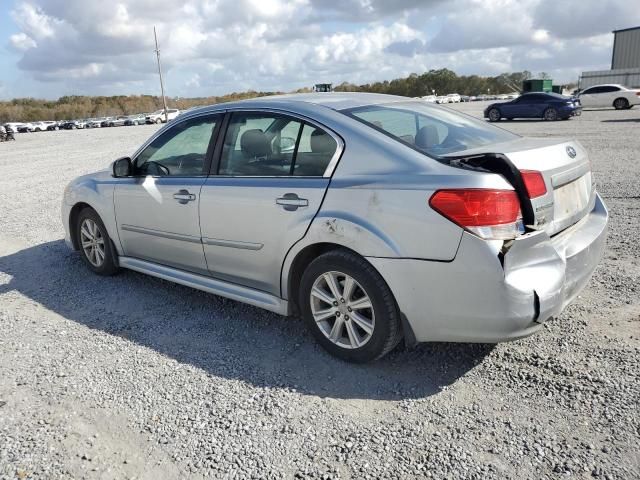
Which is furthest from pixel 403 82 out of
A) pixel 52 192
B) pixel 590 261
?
pixel 590 261

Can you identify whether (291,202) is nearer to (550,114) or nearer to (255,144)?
(255,144)

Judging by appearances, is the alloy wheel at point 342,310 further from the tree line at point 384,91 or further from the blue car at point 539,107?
the tree line at point 384,91

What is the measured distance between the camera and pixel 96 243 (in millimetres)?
5332

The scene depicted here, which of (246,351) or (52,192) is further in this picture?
(52,192)

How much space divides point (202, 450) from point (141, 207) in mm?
2544

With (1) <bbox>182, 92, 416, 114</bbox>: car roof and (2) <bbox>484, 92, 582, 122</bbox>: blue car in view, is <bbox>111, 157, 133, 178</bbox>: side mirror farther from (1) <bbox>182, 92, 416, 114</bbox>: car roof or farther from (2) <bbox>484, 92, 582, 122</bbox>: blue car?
(2) <bbox>484, 92, 582, 122</bbox>: blue car

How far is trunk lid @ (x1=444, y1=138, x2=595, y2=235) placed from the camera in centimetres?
303

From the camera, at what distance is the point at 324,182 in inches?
133

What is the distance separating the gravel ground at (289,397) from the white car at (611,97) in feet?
91.6

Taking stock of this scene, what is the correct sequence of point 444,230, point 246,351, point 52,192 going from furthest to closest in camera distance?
point 52,192
point 246,351
point 444,230

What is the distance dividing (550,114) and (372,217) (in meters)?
23.9

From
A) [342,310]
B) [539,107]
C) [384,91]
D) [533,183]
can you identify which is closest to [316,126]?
[342,310]

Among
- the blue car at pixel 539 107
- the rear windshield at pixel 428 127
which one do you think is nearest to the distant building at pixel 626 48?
the blue car at pixel 539 107

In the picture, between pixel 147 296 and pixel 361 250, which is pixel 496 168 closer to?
pixel 361 250
